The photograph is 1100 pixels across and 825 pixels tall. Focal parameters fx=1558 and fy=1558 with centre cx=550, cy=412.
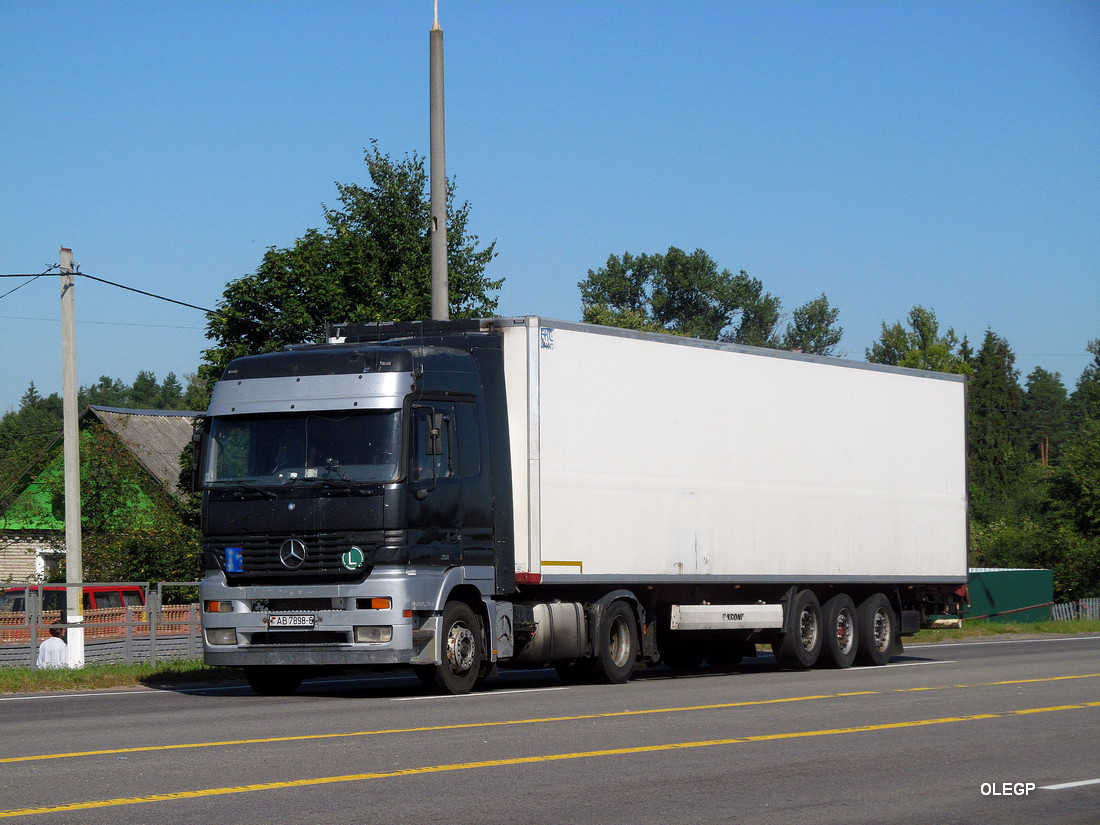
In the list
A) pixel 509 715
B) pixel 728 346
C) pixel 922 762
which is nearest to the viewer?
pixel 922 762

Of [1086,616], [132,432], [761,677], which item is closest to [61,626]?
[761,677]

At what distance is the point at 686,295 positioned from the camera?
341 ft

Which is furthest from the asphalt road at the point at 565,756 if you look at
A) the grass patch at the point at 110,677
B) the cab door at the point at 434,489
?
the cab door at the point at 434,489

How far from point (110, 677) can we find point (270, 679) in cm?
303

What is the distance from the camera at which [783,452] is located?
20.4 m

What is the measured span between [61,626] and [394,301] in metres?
11.7

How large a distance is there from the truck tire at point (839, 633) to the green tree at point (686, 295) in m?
80.5

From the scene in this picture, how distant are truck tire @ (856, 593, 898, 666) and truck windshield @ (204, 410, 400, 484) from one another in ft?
30.0

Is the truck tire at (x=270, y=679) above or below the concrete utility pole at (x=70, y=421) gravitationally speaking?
below

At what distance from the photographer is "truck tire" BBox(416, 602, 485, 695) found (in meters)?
15.8

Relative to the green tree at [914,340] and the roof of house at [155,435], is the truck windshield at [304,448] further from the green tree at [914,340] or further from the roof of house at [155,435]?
the green tree at [914,340]

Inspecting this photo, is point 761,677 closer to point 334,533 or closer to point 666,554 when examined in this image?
point 666,554

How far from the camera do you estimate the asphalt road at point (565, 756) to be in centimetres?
817

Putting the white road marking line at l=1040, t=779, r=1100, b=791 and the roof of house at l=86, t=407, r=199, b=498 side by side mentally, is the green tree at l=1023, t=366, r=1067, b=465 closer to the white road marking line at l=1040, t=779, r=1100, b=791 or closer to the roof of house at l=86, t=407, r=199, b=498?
the roof of house at l=86, t=407, r=199, b=498
